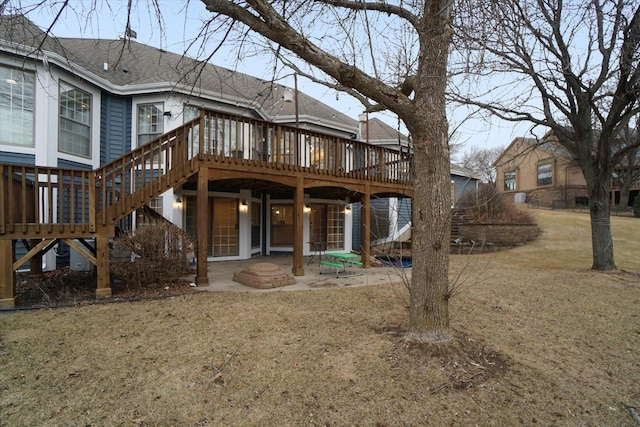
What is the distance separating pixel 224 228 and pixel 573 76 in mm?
10617

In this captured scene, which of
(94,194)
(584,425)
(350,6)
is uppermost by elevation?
(350,6)

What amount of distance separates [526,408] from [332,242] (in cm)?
1071

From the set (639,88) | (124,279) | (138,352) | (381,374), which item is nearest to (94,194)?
(124,279)

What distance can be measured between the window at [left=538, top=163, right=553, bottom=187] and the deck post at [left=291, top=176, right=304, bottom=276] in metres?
33.2

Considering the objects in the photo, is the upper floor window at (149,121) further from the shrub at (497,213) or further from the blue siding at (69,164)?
the shrub at (497,213)

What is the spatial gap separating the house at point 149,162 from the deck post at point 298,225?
3 cm

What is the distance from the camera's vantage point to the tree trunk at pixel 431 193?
3.68 meters

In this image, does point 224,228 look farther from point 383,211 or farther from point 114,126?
point 383,211

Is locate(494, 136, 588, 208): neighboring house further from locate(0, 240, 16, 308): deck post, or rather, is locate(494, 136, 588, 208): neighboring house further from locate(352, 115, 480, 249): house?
locate(0, 240, 16, 308): deck post

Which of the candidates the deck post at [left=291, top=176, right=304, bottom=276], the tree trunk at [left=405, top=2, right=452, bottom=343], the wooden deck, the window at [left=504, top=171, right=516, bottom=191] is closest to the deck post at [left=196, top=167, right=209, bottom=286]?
the wooden deck

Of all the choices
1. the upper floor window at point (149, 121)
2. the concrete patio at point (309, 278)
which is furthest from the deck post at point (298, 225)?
the upper floor window at point (149, 121)

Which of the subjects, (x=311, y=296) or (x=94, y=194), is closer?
(x=94, y=194)

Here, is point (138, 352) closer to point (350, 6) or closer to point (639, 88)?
point (350, 6)

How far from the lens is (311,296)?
19.9ft
